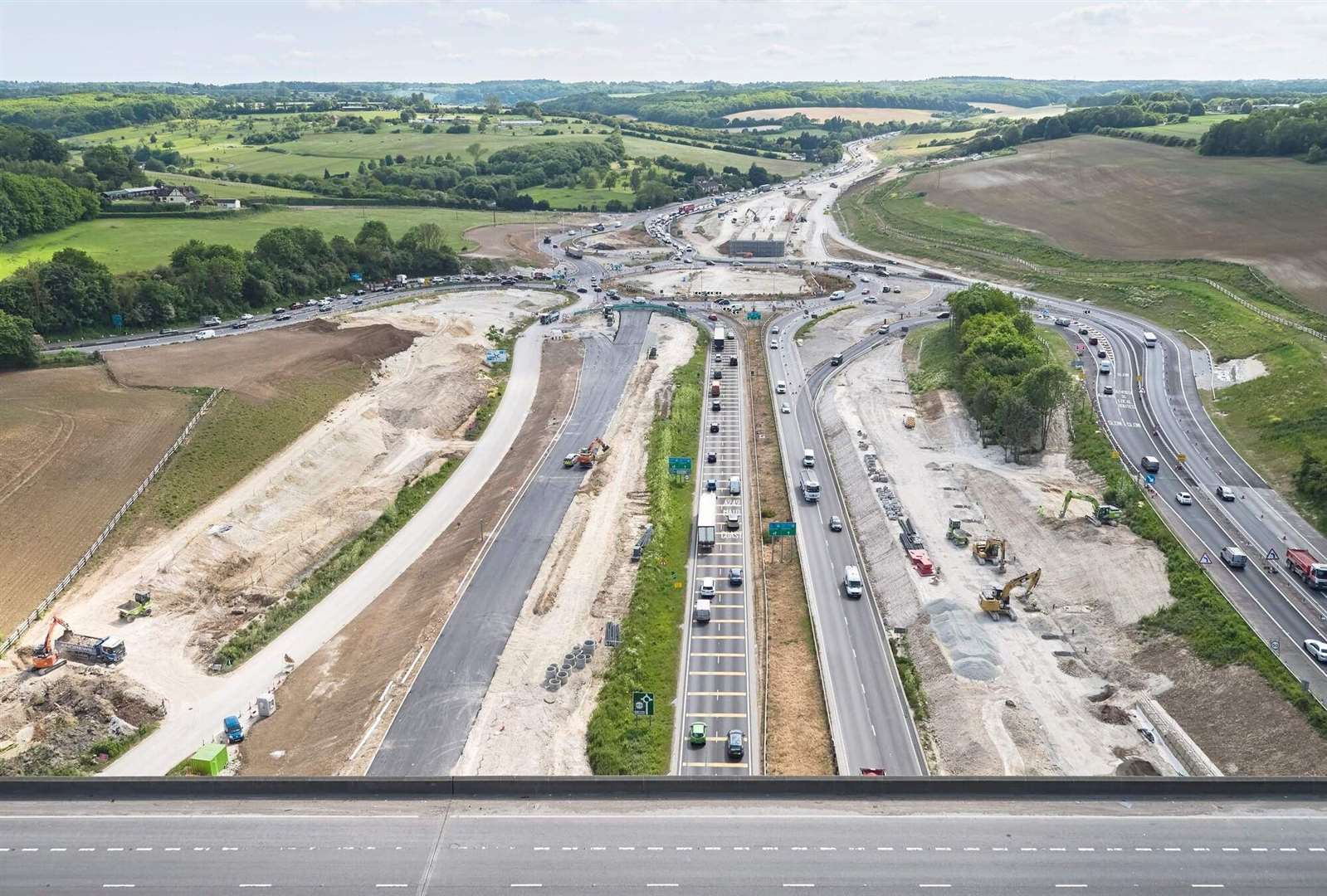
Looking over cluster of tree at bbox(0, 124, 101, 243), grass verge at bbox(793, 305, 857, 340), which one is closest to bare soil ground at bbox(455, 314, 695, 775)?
grass verge at bbox(793, 305, 857, 340)

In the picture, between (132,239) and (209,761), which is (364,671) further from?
(132,239)

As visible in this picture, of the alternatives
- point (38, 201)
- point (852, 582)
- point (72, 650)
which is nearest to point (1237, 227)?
point (852, 582)

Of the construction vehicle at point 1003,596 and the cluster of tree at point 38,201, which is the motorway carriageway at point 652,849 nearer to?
the construction vehicle at point 1003,596

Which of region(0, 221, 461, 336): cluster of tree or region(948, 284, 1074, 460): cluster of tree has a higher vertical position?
region(0, 221, 461, 336): cluster of tree

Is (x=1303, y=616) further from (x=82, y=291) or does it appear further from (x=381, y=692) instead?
(x=82, y=291)

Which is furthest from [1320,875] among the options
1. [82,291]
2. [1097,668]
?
[82,291]

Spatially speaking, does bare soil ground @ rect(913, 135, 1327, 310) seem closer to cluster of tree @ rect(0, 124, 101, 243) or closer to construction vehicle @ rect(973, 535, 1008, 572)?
construction vehicle @ rect(973, 535, 1008, 572)
